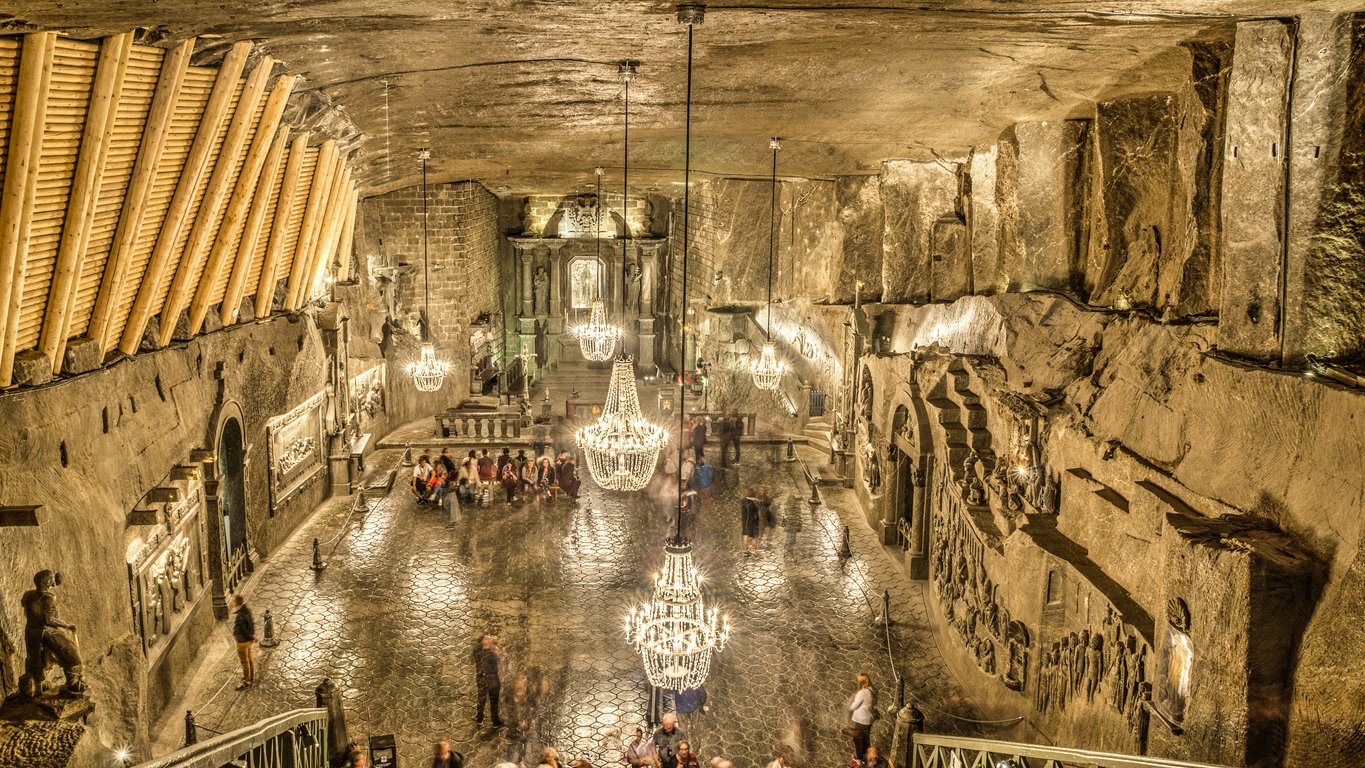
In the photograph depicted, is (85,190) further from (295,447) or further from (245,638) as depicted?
(295,447)

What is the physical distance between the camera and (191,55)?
6.89 meters

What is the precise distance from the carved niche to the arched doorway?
0.99 metres

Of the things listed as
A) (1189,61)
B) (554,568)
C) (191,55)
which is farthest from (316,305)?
(1189,61)

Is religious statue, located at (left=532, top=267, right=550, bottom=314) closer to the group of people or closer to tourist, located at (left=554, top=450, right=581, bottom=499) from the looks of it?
the group of people

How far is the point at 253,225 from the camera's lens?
33.2ft

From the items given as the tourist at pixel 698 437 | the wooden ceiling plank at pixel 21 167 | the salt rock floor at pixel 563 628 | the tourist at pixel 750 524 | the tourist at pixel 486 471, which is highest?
the wooden ceiling plank at pixel 21 167

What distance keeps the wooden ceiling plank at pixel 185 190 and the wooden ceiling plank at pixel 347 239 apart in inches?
258

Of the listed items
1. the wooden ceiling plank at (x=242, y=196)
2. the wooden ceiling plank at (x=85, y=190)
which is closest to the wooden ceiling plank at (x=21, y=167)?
the wooden ceiling plank at (x=85, y=190)

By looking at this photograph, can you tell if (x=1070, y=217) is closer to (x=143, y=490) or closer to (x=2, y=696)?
(x=143, y=490)

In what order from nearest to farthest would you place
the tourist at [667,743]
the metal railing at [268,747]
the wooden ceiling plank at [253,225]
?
the metal railing at [268,747] < the tourist at [667,743] < the wooden ceiling plank at [253,225]

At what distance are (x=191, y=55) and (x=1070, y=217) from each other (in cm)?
878

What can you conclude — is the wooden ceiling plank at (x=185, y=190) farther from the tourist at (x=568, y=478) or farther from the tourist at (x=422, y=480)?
the tourist at (x=568, y=478)

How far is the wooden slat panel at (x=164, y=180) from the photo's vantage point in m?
7.38

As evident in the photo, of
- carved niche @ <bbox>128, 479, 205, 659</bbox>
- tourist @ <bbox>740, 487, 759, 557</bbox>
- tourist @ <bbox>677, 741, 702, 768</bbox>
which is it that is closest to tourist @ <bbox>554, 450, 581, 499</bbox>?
tourist @ <bbox>740, 487, 759, 557</bbox>
